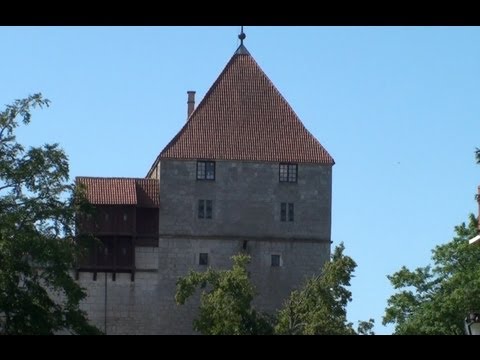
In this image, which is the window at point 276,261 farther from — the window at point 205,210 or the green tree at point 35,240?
the green tree at point 35,240

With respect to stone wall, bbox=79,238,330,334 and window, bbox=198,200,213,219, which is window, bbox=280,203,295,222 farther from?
window, bbox=198,200,213,219

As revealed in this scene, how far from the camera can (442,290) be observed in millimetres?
52250

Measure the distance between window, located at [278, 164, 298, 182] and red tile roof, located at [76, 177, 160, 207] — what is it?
5.78m

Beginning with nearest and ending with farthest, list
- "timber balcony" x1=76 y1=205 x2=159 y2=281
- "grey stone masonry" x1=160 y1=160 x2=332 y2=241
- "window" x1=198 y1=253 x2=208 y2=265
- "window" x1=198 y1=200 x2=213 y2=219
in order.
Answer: "timber balcony" x1=76 y1=205 x2=159 y2=281
"window" x1=198 y1=253 x2=208 y2=265
"grey stone masonry" x1=160 y1=160 x2=332 y2=241
"window" x1=198 y1=200 x2=213 y2=219

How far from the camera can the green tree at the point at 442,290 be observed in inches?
1861

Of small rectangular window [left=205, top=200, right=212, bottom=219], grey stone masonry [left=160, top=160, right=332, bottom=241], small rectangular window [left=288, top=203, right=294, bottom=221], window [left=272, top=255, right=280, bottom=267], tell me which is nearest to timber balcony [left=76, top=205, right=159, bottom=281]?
grey stone masonry [left=160, top=160, right=332, bottom=241]

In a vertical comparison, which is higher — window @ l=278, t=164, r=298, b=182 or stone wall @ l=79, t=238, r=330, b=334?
window @ l=278, t=164, r=298, b=182

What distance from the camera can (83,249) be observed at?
42906mm

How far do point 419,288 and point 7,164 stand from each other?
51.9ft

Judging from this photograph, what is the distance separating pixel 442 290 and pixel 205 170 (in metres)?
25.6

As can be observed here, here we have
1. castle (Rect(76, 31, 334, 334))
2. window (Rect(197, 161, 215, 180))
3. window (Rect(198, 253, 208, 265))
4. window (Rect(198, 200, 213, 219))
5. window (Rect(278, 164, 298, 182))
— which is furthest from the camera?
window (Rect(197, 161, 215, 180))

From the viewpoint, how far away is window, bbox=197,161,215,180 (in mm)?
75938

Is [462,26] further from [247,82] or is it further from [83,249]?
[247,82]

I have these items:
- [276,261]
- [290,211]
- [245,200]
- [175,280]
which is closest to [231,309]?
[175,280]
